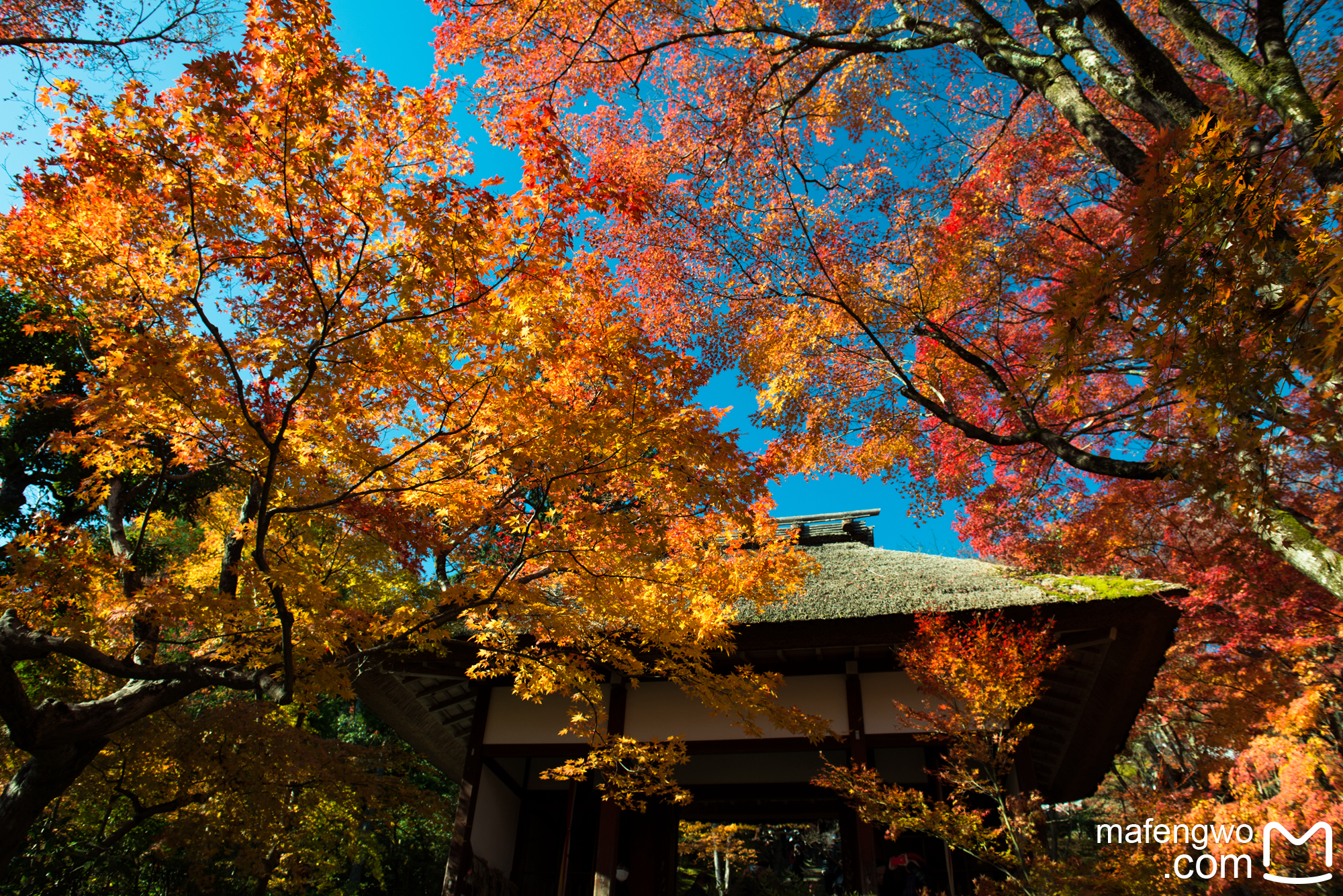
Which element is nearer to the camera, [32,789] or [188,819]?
[32,789]

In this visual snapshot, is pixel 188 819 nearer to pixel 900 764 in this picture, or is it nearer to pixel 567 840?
pixel 567 840

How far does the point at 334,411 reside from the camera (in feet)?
15.6

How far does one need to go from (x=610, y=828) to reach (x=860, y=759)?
282 cm

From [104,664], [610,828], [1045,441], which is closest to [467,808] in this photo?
[610,828]

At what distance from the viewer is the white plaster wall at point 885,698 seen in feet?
22.7

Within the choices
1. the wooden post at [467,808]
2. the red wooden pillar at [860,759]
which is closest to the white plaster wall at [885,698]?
the red wooden pillar at [860,759]

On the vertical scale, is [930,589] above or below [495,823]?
above

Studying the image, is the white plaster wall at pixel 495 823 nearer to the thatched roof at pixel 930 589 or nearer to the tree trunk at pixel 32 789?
the tree trunk at pixel 32 789

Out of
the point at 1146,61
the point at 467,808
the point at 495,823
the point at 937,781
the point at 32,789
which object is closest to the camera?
the point at 1146,61

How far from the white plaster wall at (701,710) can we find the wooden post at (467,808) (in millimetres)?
1867

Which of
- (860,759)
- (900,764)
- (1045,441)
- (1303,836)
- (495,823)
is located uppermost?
(1045,441)

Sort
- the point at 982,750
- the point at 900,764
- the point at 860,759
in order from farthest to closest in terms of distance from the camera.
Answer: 1. the point at 900,764
2. the point at 860,759
3. the point at 982,750

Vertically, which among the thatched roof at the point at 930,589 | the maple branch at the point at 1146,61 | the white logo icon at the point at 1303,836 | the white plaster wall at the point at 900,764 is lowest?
the white logo icon at the point at 1303,836

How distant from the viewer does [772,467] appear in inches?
218
